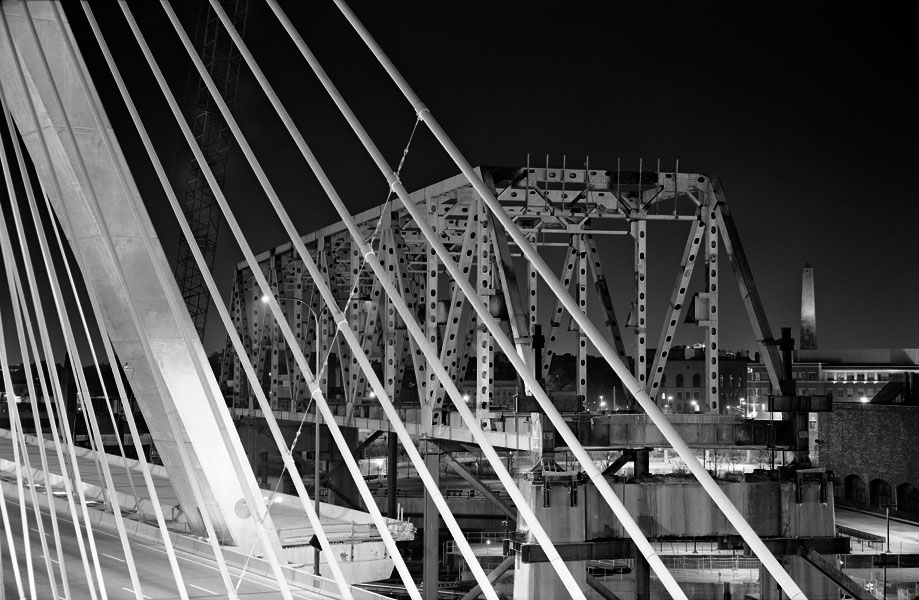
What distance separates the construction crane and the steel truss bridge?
49223 millimetres

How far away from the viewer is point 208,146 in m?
94.9

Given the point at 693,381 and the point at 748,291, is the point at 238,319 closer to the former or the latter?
the point at 748,291

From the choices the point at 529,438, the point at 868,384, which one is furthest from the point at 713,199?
the point at 868,384

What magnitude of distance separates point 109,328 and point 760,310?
49.4 ft

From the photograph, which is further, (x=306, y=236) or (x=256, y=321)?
(x=256, y=321)

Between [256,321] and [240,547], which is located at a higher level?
[256,321]

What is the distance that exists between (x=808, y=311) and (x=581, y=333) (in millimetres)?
120522

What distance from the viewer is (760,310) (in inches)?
1058

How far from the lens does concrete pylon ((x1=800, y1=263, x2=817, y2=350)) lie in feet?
467

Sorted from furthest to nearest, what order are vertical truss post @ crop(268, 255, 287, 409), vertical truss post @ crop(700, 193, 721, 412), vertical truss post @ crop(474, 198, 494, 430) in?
vertical truss post @ crop(268, 255, 287, 409) → vertical truss post @ crop(474, 198, 494, 430) → vertical truss post @ crop(700, 193, 721, 412)

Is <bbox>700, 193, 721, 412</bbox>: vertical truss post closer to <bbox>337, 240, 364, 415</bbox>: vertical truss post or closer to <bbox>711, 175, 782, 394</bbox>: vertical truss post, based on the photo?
<bbox>711, 175, 782, 394</bbox>: vertical truss post

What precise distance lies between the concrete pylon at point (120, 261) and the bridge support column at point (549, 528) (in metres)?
6.02

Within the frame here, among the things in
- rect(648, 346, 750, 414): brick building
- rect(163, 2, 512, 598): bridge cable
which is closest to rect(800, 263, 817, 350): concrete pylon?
rect(648, 346, 750, 414): brick building

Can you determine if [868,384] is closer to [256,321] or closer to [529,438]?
[256,321]
